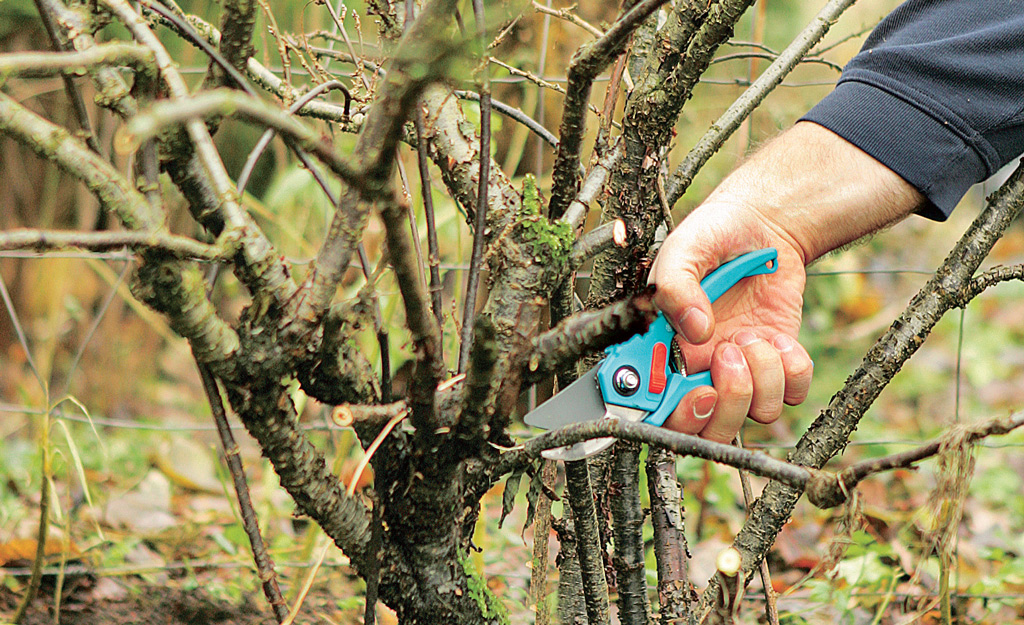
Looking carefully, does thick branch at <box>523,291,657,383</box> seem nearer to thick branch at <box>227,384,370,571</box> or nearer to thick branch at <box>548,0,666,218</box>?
thick branch at <box>548,0,666,218</box>

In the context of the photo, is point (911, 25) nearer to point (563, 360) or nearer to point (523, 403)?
point (563, 360)

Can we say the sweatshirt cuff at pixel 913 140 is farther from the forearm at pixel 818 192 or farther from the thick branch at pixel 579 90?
the thick branch at pixel 579 90

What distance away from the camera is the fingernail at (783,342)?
1.16 meters

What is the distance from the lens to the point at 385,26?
1.01m

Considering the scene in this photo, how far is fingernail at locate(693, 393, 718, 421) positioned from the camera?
3.45 feet

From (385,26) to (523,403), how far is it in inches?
67.7

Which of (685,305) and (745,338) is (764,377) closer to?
(745,338)

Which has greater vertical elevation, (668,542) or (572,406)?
(572,406)

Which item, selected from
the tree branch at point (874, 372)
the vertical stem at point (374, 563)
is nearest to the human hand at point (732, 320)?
the tree branch at point (874, 372)

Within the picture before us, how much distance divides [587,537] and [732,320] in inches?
16.7

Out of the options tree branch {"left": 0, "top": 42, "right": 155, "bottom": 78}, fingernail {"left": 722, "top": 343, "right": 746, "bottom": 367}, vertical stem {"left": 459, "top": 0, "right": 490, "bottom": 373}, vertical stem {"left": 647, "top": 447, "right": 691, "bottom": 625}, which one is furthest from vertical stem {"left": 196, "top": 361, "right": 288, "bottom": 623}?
fingernail {"left": 722, "top": 343, "right": 746, "bottom": 367}

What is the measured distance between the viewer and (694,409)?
1.05 meters

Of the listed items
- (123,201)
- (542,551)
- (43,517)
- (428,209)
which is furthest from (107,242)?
(43,517)

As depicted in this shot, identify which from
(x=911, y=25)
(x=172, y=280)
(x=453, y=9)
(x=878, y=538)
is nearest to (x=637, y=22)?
(x=453, y=9)
